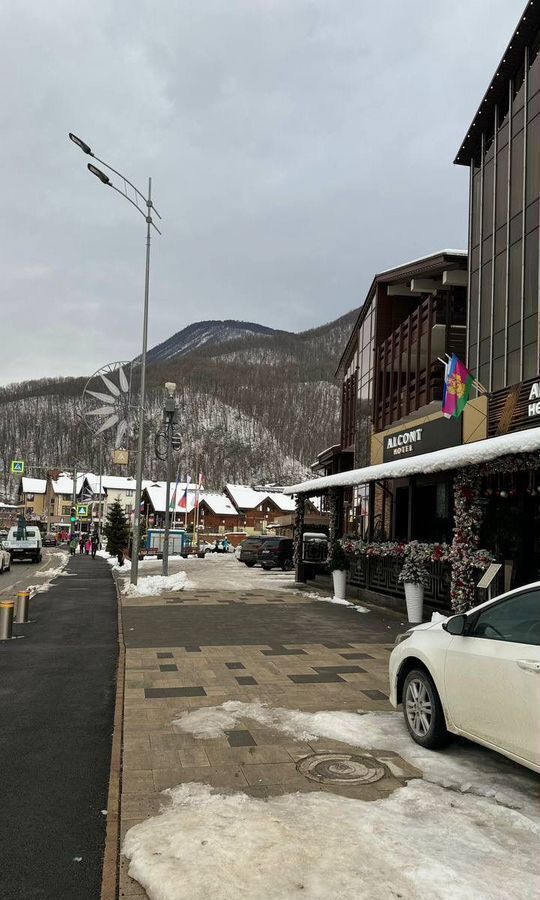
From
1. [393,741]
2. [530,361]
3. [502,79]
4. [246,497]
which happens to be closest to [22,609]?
[393,741]

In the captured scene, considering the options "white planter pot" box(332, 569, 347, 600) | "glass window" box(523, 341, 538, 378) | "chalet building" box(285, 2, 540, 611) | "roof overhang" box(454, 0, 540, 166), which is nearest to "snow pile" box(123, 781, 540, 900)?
"chalet building" box(285, 2, 540, 611)

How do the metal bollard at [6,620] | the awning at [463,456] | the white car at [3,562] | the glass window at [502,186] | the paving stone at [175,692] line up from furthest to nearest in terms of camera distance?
1. the white car at [3,562]
2. the glass window at [502,186]
3. the metal bollard at [6,620]
4. the awning at [463,456]
5. the paving stone at [175,692]

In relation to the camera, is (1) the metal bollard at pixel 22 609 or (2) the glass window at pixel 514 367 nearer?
(1) the metal bollard at pixel 22 609

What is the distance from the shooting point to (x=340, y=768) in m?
5.41

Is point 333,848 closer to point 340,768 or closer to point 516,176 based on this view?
point 340,768

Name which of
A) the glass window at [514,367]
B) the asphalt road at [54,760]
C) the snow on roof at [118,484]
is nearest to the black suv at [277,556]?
the glass window at [514,367]

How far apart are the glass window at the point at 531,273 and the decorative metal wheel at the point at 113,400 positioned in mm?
14358

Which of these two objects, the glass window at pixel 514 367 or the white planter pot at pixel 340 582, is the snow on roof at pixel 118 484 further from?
the glass window at pixel 514 367

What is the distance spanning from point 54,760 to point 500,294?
665 inches

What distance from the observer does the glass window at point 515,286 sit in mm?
17991

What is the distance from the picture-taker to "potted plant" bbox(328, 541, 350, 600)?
17984 mm

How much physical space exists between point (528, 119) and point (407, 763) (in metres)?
17.5

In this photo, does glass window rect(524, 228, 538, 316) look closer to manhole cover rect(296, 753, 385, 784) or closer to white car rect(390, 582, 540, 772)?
white car rect(390, 582, 540, 772)

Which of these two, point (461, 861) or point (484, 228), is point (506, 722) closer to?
point (461, 861)
